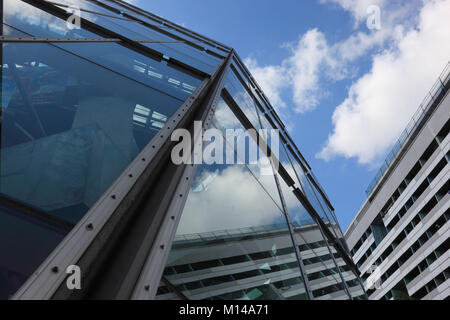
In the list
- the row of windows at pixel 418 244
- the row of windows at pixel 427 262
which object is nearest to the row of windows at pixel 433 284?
the row of windows at pixel 427 262

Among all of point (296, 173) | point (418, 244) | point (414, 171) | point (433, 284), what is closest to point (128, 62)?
point (296, 173)

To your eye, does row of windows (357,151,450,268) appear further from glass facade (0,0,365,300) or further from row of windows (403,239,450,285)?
glass facade (0,0,365,300)

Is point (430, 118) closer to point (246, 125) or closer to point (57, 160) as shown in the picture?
point (246, 125)

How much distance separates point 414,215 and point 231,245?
4273 cm

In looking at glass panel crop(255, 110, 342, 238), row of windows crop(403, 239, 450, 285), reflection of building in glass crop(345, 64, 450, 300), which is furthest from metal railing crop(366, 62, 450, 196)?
glass panel crop(255, 110, 342, 238)

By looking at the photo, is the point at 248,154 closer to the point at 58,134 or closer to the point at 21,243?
the point at 58,134

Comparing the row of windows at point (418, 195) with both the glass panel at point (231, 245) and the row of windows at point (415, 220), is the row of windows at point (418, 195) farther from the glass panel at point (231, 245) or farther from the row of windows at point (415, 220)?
the glass panel at point (231, 245)

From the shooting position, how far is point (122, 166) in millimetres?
1942

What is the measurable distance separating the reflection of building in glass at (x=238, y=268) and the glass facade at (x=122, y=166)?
0.5 inches

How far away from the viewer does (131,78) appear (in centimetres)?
314

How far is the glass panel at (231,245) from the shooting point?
199 centimetres

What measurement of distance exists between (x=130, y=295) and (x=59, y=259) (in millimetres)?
323

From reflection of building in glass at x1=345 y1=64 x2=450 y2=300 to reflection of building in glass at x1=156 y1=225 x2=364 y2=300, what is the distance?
3669 centimetres

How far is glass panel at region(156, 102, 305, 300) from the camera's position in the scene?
78.2 inches
